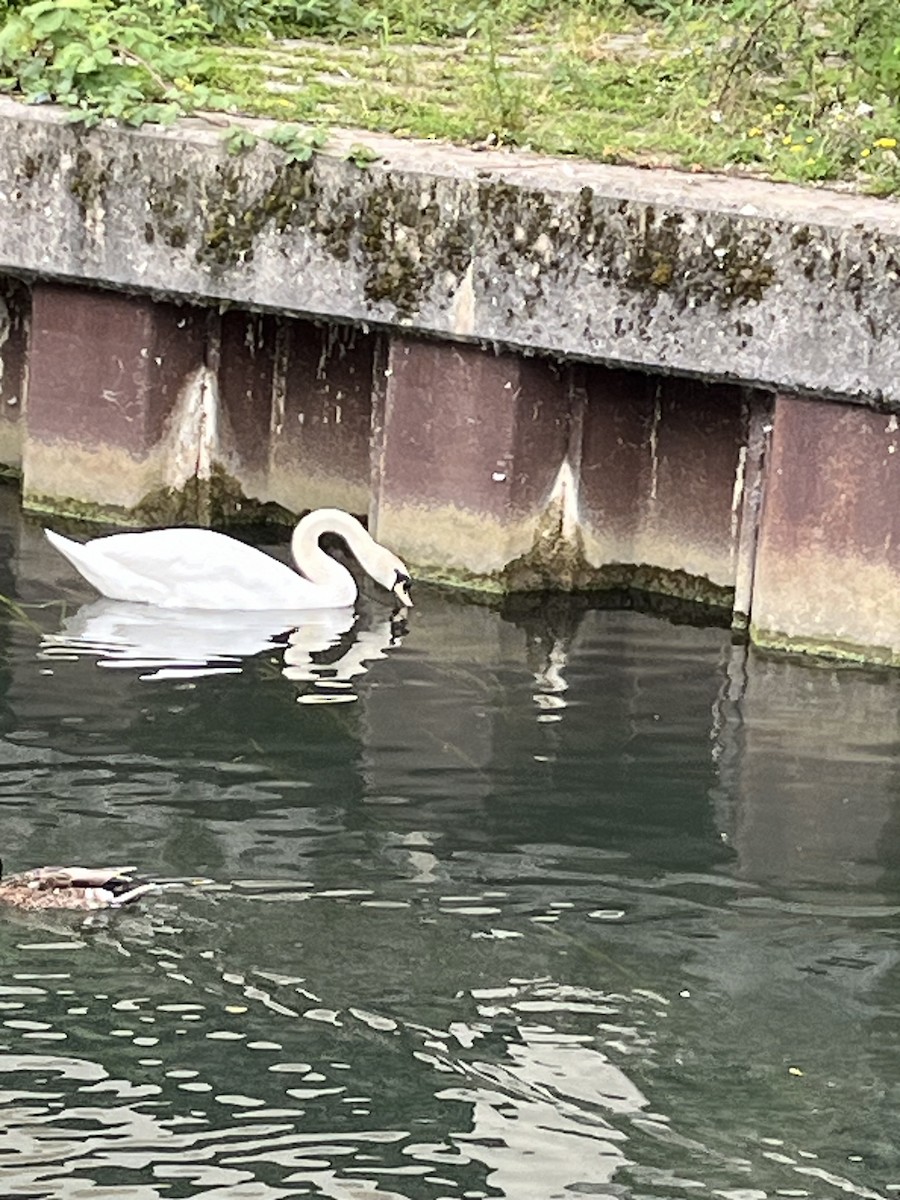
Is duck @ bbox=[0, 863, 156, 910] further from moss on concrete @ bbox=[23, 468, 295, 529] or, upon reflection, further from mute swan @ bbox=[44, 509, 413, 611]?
moss on concrete @ bbox=[23, 468, 295, 529]

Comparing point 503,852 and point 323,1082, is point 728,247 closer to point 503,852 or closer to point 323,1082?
point 503,852

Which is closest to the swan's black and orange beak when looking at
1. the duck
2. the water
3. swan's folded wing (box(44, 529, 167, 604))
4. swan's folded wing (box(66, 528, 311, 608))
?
the water

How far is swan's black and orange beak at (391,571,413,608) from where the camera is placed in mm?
10406

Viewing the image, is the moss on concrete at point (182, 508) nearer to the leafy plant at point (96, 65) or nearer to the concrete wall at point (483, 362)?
the concrete wall at point (483, 362)

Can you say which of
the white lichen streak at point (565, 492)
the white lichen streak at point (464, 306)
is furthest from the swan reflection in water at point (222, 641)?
the white lichen streak at point (464, 306)

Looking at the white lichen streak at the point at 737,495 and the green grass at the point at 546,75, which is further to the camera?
the green grass at the point at 546,75

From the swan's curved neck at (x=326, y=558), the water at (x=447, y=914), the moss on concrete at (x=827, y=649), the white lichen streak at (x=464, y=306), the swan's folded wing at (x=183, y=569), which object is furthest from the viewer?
the swan's curved neck at (x=326, y=558)

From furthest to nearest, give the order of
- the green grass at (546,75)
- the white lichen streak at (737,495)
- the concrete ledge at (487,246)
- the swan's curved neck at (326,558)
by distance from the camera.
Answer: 1. the green grass at (546,75)
2. the swan's curved neck at (326,558)
3. the white lichen streak at (737,495)
4. the concrete ledge at (487,246)

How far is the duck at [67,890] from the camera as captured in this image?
7.34 meters

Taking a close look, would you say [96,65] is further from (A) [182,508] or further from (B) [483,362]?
(B) [483,362]

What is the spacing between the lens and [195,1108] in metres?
6.46

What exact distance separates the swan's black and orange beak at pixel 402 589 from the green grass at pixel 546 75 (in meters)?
1.61

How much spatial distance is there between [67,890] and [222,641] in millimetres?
2880

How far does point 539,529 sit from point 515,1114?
14.1 feet
